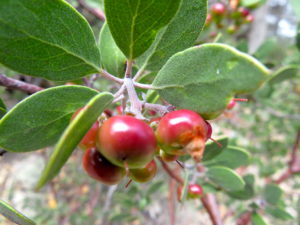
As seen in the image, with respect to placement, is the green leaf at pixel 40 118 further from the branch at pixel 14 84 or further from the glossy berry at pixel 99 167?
the branch at pixel 14 84

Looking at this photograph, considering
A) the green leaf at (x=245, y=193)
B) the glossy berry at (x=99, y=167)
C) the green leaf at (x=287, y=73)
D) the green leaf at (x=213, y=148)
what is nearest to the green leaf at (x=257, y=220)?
the green leaf at (x=245, y=193)

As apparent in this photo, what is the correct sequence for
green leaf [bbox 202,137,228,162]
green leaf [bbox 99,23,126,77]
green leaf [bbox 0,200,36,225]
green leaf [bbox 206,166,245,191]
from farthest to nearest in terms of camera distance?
green leaf [bbox 206,166,245,191] → green leaf [bbox 202,137,228,162] → green leaf [bbox 99,23,126,77] → green leaf [bbox 0,200,36,225]

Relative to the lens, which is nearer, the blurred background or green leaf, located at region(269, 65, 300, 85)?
green leaf, located at region(269, 65, 300, 85)

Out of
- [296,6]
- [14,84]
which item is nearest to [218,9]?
[296,6]

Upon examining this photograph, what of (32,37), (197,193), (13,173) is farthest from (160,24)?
(13,173)

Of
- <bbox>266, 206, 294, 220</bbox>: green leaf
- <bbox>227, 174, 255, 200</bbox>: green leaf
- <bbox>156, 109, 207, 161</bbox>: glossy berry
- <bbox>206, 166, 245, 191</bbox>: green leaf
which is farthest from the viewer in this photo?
<bbox>266, 206, 294, 220</bbox>: green leaf

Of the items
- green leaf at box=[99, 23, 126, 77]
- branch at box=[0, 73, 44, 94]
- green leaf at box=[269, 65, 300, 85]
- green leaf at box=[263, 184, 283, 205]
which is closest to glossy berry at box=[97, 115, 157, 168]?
green leaf at box=[99, 23, 126, 77]

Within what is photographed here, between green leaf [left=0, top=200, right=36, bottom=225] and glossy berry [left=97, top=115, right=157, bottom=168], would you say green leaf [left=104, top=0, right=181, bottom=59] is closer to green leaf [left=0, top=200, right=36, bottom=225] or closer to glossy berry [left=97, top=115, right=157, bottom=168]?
glossy berry [left=97, top=115, right=157, bottom=168]
